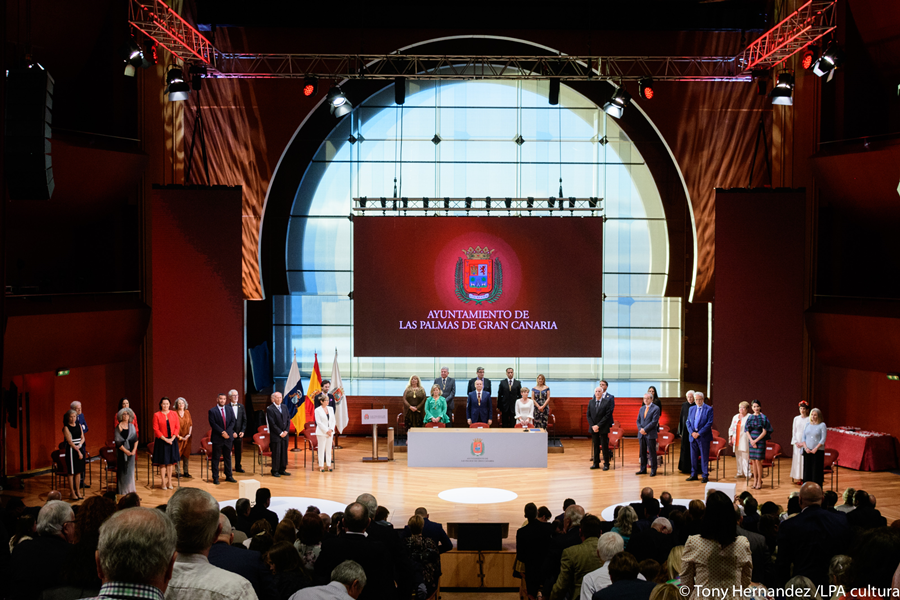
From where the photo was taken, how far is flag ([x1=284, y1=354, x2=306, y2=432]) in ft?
44.0

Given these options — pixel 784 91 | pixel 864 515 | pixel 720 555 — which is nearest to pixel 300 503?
pixel 864 515

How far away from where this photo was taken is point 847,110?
12.8 metres

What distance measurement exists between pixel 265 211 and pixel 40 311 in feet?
16.8

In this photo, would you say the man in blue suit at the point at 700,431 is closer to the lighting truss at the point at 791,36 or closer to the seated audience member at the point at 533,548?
the lighting truss at the point at 791,36

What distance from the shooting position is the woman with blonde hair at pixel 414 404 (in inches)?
537

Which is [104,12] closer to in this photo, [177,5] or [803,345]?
[177,5]

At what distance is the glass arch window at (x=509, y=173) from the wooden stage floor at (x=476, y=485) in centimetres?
319

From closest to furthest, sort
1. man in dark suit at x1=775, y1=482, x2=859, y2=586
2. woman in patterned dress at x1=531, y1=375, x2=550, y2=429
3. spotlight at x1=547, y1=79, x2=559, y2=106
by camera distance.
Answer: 1. man in dark suit at x1=775, y1=482, x2=859, y2=586
2. spotlight at x1=547, y1=79, x2=559, y2=106
3. woman in patterned dress at x1=531, y1=375, x2=550, y2=429

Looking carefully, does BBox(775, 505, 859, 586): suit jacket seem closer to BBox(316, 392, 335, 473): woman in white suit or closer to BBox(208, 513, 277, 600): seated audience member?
BBox(208, 513, 277, 600): seated audience member

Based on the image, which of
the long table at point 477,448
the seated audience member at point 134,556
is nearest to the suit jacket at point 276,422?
the long table at point 477,448

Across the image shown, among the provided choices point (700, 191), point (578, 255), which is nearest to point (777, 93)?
point (700, 191)

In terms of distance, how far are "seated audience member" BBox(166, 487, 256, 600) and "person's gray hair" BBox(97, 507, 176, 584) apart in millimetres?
561

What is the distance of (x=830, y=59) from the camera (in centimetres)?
1074

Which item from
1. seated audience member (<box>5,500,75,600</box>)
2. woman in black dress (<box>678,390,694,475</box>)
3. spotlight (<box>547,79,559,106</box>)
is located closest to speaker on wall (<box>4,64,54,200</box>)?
seated audience member (<box>5,500,75,600</box>)
